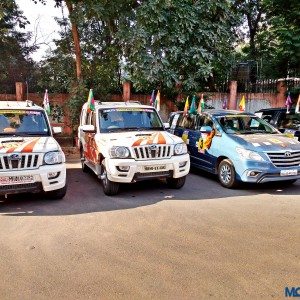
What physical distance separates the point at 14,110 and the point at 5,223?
2610 mm

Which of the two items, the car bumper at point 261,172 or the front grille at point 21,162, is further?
the car bumper at point 261,172

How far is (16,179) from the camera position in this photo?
5520 mm

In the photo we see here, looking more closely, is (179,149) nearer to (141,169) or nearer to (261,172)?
(141,169)

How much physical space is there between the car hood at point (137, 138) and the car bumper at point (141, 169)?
343 mm

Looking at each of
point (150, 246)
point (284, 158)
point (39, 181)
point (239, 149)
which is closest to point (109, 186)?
point (39, 181)

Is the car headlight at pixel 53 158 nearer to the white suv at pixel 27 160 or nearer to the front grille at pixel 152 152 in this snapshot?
the white suv at pixel 27 160

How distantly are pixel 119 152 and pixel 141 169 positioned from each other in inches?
20.7

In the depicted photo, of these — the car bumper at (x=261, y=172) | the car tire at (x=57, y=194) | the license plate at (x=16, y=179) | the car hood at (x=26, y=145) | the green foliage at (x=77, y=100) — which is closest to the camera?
the license plate at (x=16, y=179)

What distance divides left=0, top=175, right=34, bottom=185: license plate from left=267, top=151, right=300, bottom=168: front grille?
4.58 m

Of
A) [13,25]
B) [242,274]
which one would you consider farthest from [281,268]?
[13,25]

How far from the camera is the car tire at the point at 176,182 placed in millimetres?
7055

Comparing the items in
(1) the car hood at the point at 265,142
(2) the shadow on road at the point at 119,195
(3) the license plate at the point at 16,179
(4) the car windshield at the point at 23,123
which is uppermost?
(4) the car windshield at the point at 23,123

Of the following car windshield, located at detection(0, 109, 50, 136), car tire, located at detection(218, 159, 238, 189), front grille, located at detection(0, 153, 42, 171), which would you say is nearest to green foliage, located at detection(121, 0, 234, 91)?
car tire, located at detection(218, 159, 238, 189)

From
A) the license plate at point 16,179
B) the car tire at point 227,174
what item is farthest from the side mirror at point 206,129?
the license plate at point 16,179
